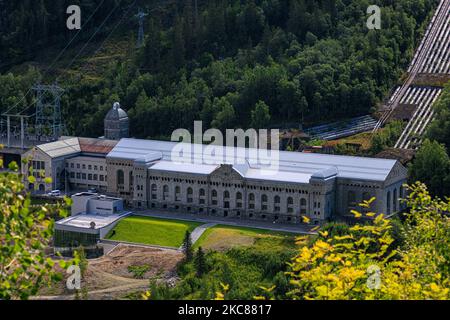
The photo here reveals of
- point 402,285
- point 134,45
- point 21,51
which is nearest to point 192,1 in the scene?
point 134,45

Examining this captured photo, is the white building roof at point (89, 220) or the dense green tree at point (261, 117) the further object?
the dense green tree at point (261, 117)

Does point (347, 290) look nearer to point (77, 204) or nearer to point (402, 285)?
point (402, 285)

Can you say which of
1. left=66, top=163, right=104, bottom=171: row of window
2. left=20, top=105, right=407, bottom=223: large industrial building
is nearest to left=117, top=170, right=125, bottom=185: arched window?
left=20, top=105, right=407, bottom=223: large industrial building

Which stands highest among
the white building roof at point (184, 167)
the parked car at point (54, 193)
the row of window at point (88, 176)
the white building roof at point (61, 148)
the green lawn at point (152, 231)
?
the white building roof at point (61, 148)

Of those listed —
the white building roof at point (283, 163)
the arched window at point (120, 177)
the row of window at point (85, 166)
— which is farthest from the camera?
the row of window at point (85, 166)

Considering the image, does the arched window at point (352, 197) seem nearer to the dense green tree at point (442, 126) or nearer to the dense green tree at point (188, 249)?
the dense green tree at point (442, 126)

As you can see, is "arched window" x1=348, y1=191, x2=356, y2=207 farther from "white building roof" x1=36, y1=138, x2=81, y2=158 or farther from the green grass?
"white building roof" x1=36, y1=138, x2=81, y2=158

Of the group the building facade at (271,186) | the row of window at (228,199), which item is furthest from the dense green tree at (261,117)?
the row of window at (228,199)
